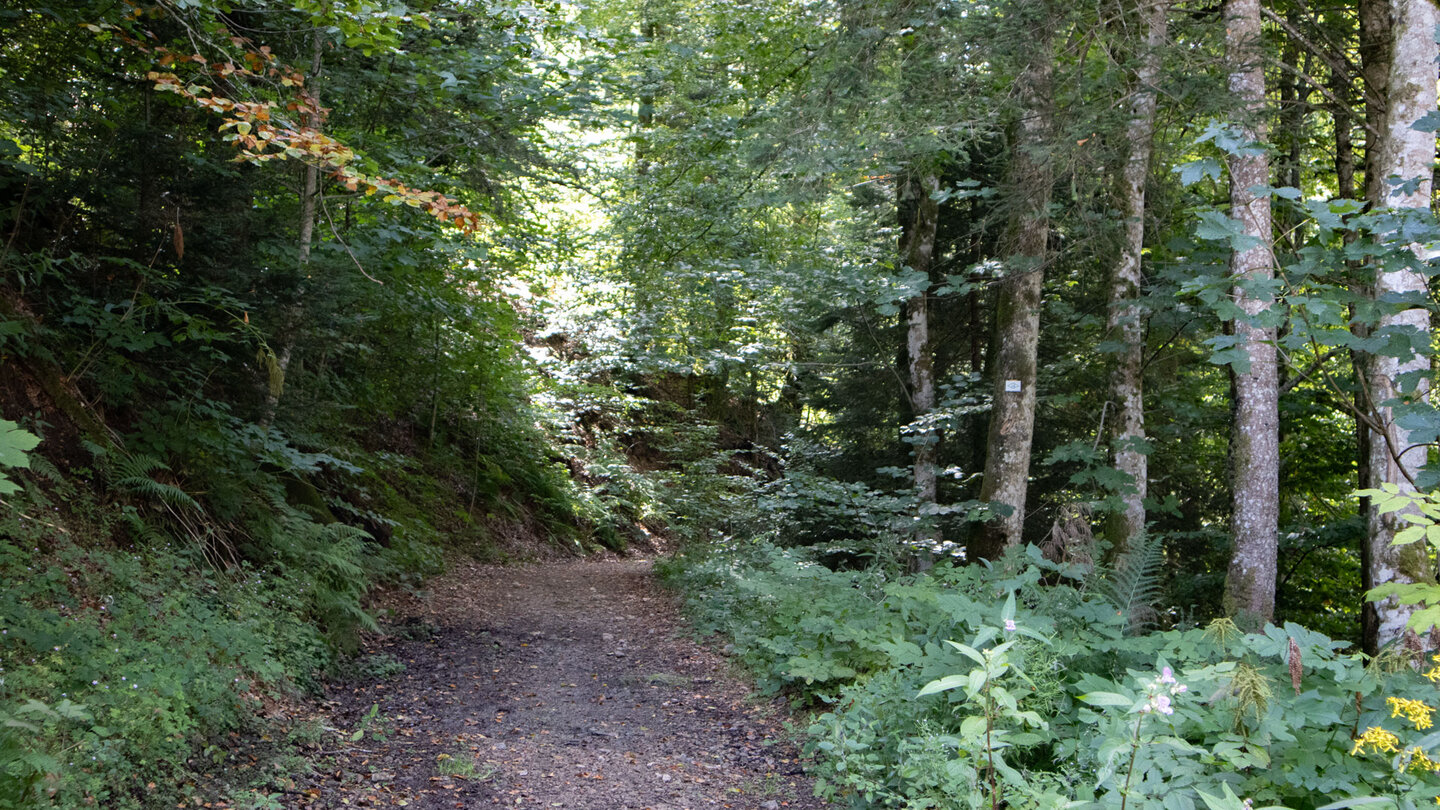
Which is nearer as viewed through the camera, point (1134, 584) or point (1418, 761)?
point (1418, 761)

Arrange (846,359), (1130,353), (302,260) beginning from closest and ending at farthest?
(302,260), (1130,353), (846,359)

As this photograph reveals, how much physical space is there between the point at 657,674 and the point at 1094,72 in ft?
21.9

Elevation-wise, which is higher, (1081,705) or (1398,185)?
(1398,185)

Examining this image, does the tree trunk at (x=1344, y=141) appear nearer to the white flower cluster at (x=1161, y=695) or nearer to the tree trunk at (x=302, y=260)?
the white flower cluster at (x=1161, y=695)

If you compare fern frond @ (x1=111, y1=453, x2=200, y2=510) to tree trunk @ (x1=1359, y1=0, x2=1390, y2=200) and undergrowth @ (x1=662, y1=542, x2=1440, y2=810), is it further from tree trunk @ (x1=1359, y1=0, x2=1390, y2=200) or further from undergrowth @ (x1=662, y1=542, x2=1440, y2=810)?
tree trunk @ (x1=1359, y1=0, x2=1390, y2=200)

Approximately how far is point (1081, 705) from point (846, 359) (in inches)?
321

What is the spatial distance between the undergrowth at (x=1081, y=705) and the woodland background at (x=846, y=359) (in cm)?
3

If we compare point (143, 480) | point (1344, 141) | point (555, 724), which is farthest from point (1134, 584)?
point (143, 480)

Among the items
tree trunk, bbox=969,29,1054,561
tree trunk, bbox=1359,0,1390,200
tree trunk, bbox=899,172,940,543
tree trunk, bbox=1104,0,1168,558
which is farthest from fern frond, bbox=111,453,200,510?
Result: tree trunk, bbox=1359,0,1390,200

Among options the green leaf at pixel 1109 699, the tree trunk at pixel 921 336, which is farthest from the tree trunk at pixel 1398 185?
the tree trunk at pixel 921 336

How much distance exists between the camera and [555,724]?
548 centimetres

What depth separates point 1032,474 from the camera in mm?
10625

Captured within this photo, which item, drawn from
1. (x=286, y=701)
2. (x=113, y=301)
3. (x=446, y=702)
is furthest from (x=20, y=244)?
(x=446, y=702)

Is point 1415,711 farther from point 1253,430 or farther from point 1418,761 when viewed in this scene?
point 1253,430
